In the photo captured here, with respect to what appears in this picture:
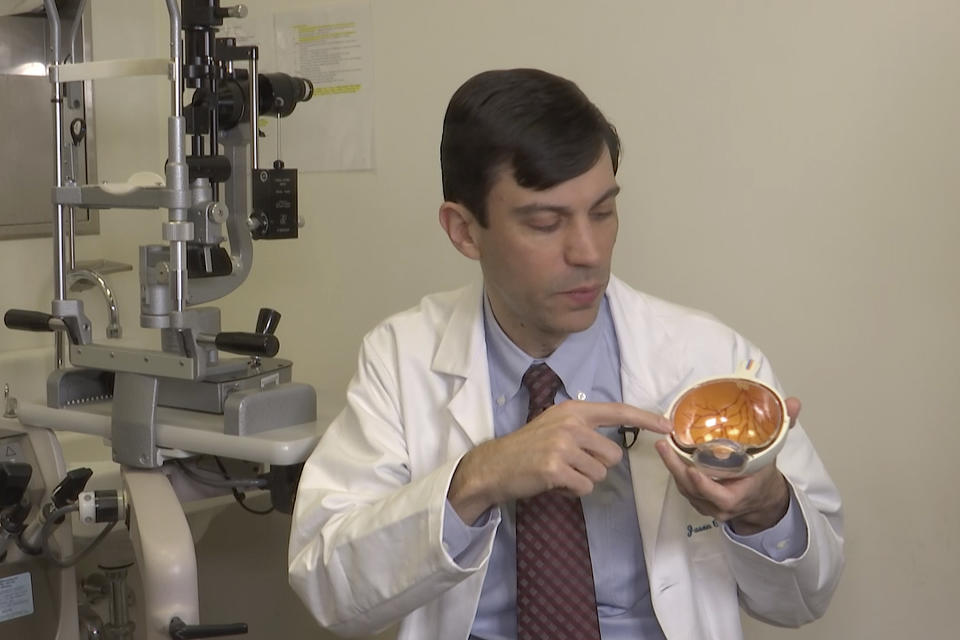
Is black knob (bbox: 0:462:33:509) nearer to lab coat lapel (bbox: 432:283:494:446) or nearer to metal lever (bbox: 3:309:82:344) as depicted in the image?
metal lever (bbox: 3:309:82:344)

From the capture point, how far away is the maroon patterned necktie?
4.60ft

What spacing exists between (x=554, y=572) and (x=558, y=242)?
408 millimetres

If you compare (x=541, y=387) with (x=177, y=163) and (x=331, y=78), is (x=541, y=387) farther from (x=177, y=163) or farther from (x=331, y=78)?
(x=331, y=78)

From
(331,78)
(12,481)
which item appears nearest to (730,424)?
(12,481)

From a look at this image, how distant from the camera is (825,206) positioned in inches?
72.2

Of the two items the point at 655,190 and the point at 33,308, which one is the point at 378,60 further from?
the point at 33,308

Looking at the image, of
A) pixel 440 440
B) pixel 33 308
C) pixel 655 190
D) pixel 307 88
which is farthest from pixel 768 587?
pixel 33 308

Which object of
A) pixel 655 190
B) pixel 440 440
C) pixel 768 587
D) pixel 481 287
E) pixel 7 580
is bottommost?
pixel 7 580

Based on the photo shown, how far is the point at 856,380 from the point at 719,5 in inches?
25.8

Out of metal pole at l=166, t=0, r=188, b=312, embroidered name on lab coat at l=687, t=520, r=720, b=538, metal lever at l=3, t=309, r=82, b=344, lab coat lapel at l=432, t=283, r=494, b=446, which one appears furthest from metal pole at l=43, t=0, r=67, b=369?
embroidered name on lab coat at l=687, t=520, r=720, b=538

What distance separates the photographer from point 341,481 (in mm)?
1523

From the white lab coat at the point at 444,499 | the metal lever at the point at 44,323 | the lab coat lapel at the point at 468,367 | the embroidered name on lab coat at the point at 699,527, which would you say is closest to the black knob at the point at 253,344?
the white lab coat at the point at 444,499

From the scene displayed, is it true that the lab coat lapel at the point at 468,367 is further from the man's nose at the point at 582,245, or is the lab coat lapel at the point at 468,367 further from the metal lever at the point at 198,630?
the metal lever at the point at 198,630

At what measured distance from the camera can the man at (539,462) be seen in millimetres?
1351
